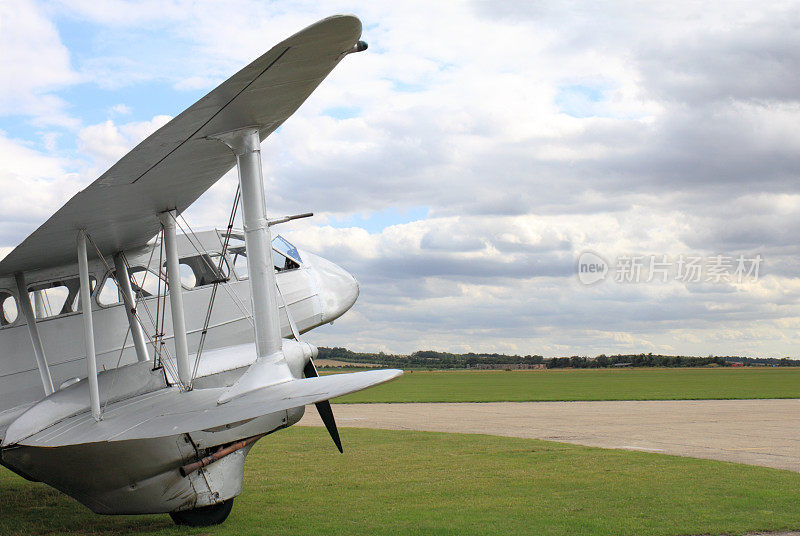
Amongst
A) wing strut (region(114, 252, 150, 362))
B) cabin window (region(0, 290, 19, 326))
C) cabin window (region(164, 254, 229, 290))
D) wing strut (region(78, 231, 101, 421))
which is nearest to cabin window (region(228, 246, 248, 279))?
cabin window (region(164, 254, 229, 290))

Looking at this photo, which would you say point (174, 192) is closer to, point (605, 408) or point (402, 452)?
point (402, 452)

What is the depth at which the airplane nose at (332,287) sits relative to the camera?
13953mm

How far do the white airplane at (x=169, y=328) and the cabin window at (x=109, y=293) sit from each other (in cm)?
2

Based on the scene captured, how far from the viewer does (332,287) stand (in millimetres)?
14188

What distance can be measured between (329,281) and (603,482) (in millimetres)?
6279

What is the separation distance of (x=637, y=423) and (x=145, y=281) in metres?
18.2

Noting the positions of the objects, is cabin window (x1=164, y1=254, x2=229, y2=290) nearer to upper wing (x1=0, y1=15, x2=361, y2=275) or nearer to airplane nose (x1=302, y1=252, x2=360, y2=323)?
upper wing (x1=0, y1=15, x2=361, y2=275)

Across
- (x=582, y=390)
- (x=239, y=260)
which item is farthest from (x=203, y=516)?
(x=582, y=390)

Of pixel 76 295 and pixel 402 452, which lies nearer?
pixel 76 295

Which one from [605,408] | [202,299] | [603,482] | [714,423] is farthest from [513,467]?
[605,408]

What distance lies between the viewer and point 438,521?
10344 mm

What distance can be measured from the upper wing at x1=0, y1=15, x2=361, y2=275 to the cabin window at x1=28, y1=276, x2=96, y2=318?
0.48 meters

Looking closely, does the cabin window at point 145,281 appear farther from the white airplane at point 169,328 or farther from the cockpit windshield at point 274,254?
the cockpit windshield at point 274,254

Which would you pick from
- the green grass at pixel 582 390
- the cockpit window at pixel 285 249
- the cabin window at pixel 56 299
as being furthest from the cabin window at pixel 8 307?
the green grass at pixel 582 390
